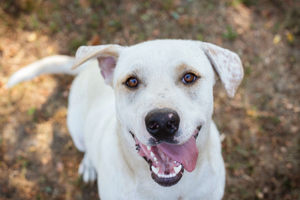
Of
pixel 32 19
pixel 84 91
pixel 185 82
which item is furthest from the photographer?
pixel 32 19

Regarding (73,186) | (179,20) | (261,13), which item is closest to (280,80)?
(261,13)

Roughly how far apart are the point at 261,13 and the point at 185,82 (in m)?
4.58

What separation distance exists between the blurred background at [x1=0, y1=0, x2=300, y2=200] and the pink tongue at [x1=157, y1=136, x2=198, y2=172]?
2.52m

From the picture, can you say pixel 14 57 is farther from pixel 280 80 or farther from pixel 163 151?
pixel 280 80

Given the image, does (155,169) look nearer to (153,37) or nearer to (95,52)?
(95,52)

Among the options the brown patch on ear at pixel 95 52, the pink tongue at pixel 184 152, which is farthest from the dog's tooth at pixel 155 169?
the brown patch on ear at pixel 95 52

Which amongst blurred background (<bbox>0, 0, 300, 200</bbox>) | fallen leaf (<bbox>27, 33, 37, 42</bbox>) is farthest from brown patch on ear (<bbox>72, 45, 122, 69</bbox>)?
fallen leaf (<bbox>27, 33, 37, 42</bbox>)

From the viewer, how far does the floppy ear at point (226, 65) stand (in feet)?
8.41

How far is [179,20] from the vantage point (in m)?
5.94

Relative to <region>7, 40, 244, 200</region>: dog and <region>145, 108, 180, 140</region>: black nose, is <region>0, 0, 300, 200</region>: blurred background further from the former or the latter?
<region>145, 108, 180, 140</region>: black nose

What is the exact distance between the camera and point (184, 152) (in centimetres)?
248

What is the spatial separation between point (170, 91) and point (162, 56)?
1.17 feet

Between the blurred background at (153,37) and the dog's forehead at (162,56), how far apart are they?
2.80 m

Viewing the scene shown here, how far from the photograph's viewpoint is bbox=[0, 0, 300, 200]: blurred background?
4.71 metres
